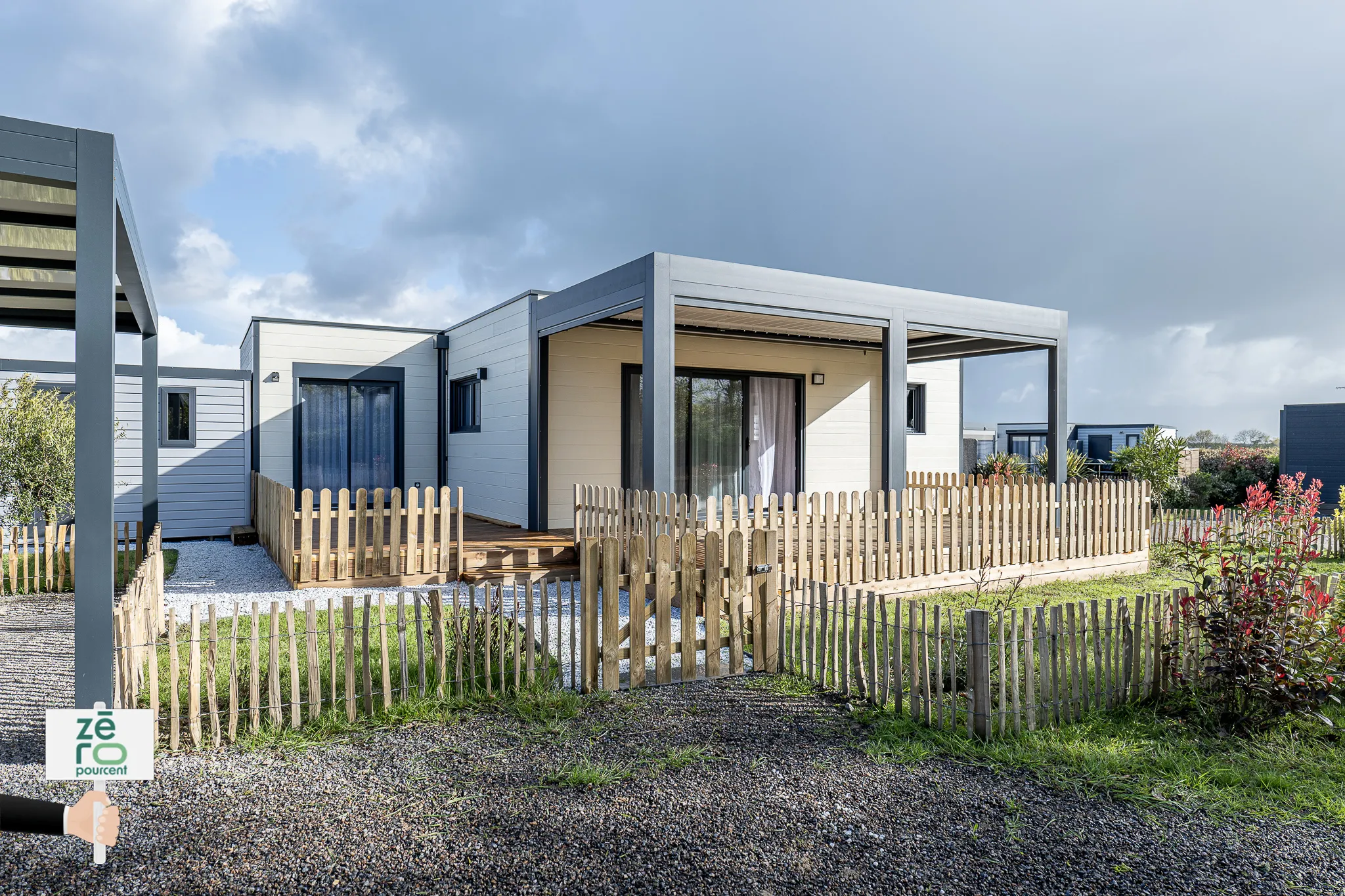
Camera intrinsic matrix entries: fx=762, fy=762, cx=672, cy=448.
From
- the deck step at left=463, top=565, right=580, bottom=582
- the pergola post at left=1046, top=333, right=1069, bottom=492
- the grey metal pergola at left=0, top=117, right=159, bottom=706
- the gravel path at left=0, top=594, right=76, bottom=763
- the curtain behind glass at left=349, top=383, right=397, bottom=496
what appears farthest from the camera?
the curtain behind glass at left=349, top=383, right=397, bottom=496

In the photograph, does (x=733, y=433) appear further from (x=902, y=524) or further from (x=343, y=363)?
(x=343, y=363)

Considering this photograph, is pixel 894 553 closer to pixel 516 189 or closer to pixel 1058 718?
pixel 1058 718

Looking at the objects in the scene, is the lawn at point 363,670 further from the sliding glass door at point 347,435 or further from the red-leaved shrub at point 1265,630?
the sliding glass door at point 347,435

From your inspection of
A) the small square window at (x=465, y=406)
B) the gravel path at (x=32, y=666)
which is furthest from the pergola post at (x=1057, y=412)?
the gravel path at (x=32, y=666)

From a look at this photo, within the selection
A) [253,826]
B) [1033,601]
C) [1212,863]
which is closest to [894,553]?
[1033,601]

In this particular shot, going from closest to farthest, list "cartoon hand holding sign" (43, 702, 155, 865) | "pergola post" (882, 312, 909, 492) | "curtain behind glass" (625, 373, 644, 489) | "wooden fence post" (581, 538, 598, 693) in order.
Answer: "cartoon hand holding sign" (43, 702, 155, 865) → "wooden fence post" (581, 538, 598, 693) → "pergola post" (882, 312, 909, 492) → "curtain behind glass" (625, 373, 644, 489)

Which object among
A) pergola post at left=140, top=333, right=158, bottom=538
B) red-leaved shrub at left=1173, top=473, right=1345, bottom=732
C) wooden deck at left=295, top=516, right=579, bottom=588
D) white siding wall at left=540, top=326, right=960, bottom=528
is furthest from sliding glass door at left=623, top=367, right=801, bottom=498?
red-leaved shrub at left=1173, top=473, right=1345, bottom=732

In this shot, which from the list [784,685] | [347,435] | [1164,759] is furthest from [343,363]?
[1164,759]

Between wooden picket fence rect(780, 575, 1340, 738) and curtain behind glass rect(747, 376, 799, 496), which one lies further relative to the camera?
curtain behind glass rect(747, 376, 799, 496)

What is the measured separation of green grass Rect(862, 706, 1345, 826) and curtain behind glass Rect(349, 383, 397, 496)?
12245 millimetres

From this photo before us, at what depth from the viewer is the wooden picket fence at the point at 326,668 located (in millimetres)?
4316

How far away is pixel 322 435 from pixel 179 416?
7.67ft

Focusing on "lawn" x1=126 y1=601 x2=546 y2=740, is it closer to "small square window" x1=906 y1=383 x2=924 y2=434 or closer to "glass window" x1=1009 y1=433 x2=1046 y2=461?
"small square window" x1=906 y1=383 x2=924 y2=434

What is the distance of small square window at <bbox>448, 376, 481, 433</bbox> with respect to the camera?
13.9 metres
